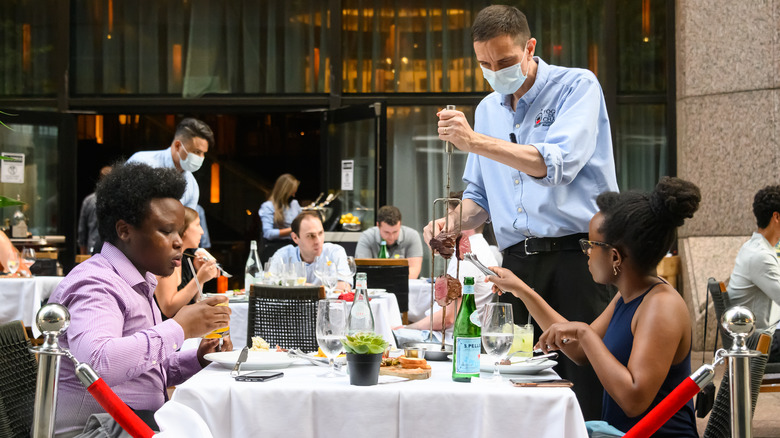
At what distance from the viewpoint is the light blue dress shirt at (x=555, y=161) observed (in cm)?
269

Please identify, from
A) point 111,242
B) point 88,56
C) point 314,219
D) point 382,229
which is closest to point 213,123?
point 88,56

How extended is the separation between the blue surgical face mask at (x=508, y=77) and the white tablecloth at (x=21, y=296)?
3.79 m

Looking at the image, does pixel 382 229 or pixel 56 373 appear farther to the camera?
pixel 382 229

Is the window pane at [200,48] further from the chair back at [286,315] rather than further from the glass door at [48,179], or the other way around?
the chair back at [286,315]

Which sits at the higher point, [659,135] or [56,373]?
[659,135]

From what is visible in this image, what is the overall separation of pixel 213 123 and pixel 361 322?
506 inches

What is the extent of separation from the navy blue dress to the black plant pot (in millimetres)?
757

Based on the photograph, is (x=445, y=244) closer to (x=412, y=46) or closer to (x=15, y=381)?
(x=15, y=381)

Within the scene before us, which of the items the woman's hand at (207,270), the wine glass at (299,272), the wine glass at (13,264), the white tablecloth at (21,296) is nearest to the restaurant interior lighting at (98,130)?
the wine glass at (13,264)

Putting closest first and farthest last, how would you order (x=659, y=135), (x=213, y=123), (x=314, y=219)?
(x=314, y=219) → (x=659, y=135) → (x=213, y=123)

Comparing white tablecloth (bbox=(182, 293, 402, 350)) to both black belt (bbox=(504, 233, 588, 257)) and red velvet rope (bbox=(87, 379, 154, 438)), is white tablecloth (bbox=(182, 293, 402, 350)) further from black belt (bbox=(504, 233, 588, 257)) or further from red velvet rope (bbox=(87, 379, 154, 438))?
red velvet rope (bbox=(87, 379, 154, 438))

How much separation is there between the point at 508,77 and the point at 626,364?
3.42 feet

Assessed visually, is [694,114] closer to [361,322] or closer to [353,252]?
[353,252]

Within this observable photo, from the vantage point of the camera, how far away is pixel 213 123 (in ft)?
47.8
